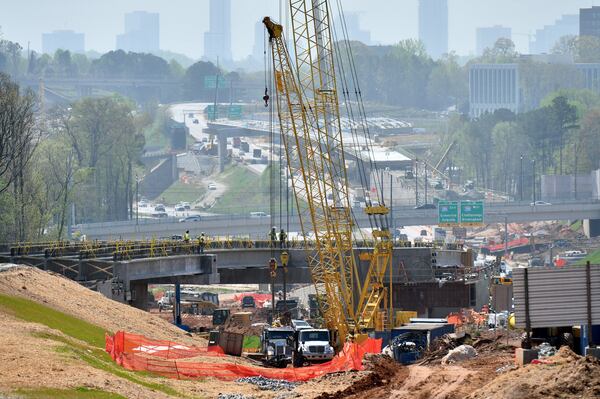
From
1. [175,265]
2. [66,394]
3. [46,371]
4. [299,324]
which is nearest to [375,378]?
[46,371]

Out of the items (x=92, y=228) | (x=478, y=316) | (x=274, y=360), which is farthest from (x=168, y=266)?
(x=92, y=228)

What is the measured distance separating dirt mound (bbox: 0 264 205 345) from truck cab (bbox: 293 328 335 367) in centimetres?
436

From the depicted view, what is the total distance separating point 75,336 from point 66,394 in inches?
685

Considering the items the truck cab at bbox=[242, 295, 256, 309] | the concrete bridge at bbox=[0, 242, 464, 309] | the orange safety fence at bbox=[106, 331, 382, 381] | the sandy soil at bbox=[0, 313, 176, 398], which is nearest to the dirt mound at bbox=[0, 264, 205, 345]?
the orange safety fence at bbox=[106, 331, 382, 381]

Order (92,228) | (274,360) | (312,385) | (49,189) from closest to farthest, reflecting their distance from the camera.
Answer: (312,385)
(274,360)
(49,189)
(92,228)

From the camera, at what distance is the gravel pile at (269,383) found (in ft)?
195

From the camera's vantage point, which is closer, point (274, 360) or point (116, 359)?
point (116, 359)

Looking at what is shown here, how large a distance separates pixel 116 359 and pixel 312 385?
283 inches

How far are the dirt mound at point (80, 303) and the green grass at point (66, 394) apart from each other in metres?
21.9

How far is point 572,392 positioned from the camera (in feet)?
146

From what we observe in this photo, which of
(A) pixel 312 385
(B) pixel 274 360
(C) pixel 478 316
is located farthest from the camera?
(C) pixel 478 316

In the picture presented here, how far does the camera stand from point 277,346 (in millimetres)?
78562

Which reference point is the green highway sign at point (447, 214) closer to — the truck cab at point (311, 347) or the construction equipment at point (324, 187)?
the construction equipment at point (324, 187)

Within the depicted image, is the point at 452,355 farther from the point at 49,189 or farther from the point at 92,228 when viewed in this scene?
the point at 92,228
